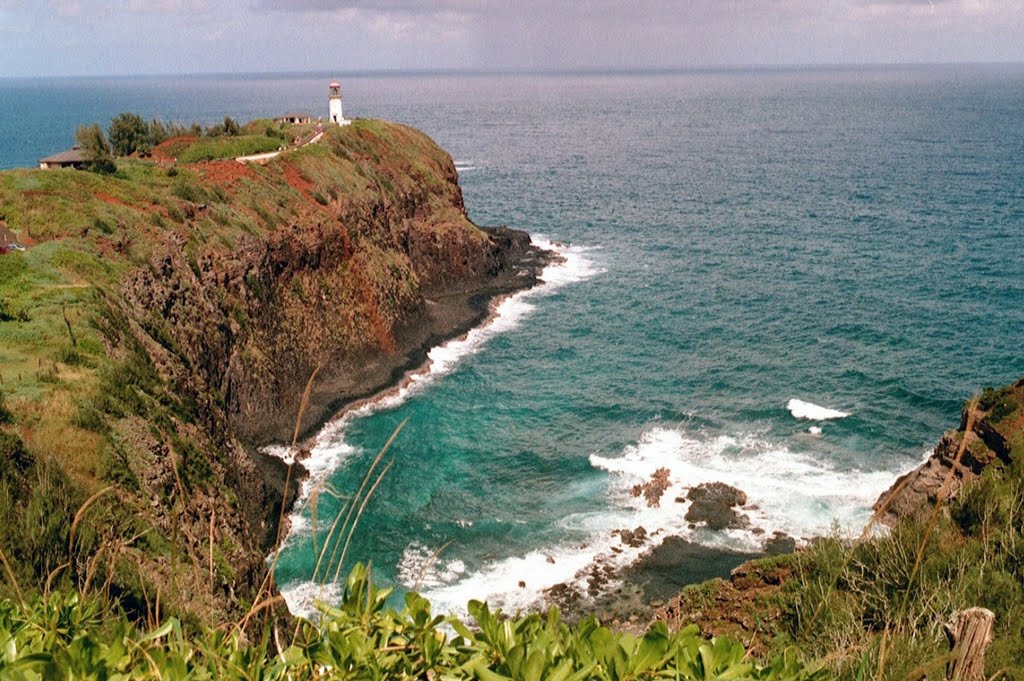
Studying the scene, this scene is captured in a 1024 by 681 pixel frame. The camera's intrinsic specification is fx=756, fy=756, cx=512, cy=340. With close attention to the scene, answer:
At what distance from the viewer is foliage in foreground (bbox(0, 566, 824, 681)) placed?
17.3ft

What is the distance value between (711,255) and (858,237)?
1678cm

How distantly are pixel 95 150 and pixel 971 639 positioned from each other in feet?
A: 164

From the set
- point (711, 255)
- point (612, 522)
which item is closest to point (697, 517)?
point (612, 522)

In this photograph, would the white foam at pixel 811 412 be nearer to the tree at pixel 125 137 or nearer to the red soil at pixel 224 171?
the red soil at pixel 224 171

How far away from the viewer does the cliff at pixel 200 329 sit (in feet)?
54.0

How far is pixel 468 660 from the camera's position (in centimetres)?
569

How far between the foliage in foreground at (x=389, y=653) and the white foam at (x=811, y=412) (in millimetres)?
39704

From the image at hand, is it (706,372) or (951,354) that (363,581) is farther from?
(951,354)

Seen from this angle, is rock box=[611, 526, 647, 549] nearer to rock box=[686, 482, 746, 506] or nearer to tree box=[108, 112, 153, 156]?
rock box=[686, 482, 746, 506]

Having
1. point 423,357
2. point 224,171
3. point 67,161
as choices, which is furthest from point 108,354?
point 67,161

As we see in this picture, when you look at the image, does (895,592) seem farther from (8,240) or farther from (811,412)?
(8,240)

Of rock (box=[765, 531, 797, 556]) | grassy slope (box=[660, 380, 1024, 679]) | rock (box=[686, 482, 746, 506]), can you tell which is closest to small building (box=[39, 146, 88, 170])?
→ rock (box=[686, 482, 746, 506])

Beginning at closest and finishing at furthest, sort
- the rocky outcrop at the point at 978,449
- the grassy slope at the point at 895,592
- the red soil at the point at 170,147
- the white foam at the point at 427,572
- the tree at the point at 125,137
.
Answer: the grassy slope at the point at 895,592, the rocky outcrop at the point at 978,449, the white foam at the point at 427,572, the red soil at the point at 170,147, the tree at the point at 125,137

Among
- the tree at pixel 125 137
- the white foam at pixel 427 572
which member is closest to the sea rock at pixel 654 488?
the white foam at pixel 427 572
